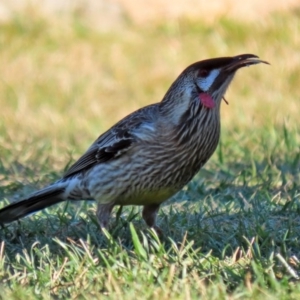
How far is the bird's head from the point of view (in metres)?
5.57

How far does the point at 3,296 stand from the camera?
14.0ft

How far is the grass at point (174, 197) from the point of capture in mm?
4523

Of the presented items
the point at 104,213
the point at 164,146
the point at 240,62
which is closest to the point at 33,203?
the point at 104,213

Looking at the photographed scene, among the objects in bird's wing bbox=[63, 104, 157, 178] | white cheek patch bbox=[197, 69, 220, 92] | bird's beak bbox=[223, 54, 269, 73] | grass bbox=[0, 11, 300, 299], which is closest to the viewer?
grass bbox=[0, 11, 300, 299]

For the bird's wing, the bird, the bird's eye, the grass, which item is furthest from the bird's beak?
the grass

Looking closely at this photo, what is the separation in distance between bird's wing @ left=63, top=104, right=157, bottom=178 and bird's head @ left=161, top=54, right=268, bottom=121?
0.62 feet

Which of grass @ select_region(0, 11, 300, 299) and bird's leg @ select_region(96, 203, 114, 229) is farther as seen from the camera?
bird's leg @ select_region(96, 203, 114, 229)

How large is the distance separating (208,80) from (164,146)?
49 cm

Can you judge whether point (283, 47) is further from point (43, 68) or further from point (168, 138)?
point (168, 138)

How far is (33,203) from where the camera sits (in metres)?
6.03

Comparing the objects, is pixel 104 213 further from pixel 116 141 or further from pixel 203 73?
pixel 203 73

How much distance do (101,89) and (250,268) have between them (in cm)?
707

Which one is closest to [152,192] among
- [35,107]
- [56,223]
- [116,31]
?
[56,223]

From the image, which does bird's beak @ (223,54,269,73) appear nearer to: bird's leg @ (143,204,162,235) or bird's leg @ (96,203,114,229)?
bird's leg @ (143,204,162,235)
